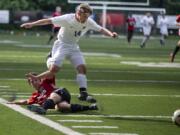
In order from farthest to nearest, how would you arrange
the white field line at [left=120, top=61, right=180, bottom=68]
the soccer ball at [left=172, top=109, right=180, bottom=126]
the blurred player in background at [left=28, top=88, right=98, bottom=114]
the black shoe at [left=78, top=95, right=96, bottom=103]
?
the white field line at [left=120, top=61, right=180, bottom=68]
the black shoe at [left=78, top=95, right=96, bottom=103]
the blurred player in background at [left=28, top=88, right=98, bottom=114]
the soccer ball at [left=172, top=109, right=180, bottom=126]

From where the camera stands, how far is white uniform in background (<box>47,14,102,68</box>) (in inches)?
535

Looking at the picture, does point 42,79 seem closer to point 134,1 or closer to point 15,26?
point 134,1

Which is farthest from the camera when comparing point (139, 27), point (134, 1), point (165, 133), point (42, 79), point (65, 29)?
point (139, 27)

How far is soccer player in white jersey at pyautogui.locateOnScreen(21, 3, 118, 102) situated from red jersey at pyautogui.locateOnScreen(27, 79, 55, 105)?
0.36 metres

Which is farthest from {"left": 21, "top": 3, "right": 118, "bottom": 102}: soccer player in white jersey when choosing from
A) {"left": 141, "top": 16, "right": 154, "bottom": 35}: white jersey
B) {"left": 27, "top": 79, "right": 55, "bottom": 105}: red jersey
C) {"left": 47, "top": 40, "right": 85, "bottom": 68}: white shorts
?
{"left": 141, "top": 16, "right": 154, "bottom": 35}: white jersey

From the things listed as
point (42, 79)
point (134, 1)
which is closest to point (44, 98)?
point (42, 79)

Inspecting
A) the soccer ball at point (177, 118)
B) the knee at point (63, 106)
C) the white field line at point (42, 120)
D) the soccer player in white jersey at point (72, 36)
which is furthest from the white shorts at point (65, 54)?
the soccer ball at point (177, 118)

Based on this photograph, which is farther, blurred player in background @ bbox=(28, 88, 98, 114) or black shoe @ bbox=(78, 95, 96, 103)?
black shoe @ bbox=(78, 95, 96, 103)

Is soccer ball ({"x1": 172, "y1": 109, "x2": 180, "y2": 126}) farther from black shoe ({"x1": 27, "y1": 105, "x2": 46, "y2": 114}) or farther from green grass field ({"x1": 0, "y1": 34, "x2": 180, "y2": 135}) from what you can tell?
black shoe ({"x1": 27, "y1": 105, "x2": 46, "y2": 114})

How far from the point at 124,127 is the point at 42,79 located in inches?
97.5

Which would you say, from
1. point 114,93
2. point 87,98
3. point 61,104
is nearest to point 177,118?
point 61,104

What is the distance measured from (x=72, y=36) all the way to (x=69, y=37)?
0.18 feet

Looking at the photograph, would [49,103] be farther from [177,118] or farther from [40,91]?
[177,118]

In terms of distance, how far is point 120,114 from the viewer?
481 inches
